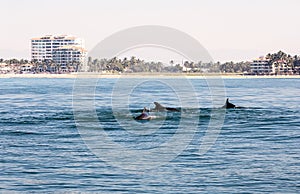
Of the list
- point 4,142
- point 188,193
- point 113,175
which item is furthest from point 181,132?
point 188,193

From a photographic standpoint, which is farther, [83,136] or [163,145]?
[83,136]

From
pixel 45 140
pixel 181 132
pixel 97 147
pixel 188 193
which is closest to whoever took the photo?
pixel 188 193

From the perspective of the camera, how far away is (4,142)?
45688mm

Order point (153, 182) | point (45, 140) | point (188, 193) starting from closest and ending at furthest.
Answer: point (188, 193) → point (153, 182) → point (45, 140)

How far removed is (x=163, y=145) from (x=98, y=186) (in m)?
13.5

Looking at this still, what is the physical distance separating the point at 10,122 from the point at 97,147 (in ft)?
61.7

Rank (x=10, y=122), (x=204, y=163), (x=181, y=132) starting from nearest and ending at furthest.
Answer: (x=204, y=163) → (x=181, y=132) → (x=10, y=122)

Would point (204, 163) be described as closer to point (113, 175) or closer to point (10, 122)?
point (113, 175)

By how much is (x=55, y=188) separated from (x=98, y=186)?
1.89 meters

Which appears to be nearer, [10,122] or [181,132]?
[181,132]

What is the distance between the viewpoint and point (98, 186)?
3156cm

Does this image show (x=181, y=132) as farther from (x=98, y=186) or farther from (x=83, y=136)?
(x=98, y=186)

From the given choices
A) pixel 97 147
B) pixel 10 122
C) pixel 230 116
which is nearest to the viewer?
pixel 97 147

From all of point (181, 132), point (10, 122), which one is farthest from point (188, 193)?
point (10, 122)
